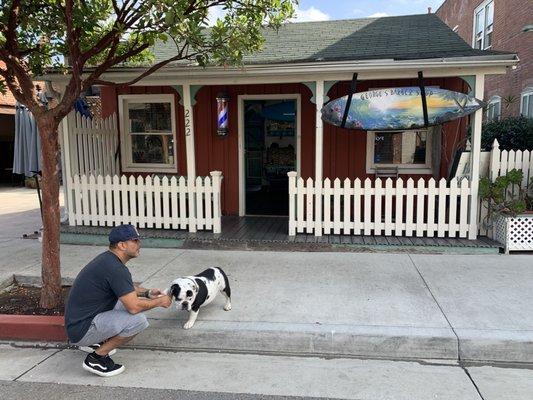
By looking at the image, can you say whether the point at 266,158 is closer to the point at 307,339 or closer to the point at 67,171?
the point at 67,171

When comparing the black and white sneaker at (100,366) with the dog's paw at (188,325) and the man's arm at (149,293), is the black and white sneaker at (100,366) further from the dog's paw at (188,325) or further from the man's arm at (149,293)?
the dog's paw at (188,325)

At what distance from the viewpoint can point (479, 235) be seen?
719 cm

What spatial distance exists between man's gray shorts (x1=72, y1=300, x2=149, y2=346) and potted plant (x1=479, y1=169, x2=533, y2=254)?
537 cm

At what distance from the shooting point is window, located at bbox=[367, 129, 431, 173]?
8.48m

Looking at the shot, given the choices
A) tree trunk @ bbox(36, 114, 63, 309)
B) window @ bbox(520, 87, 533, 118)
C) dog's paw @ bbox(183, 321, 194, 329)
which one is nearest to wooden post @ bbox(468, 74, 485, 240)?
dog's paw @ bbox(183, 321, 194, 329)

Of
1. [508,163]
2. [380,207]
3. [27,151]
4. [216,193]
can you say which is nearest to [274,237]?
[216,193]

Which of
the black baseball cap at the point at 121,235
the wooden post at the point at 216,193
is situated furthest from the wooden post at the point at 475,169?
the black baseball cap at the point at 121,235

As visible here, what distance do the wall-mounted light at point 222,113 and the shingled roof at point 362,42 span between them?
89 cm

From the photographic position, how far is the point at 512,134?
33.2ft

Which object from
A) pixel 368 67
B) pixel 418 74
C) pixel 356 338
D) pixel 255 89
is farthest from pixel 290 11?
pixel 356 338

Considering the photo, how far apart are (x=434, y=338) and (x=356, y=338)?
27.6 inches

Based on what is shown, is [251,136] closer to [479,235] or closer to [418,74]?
[418,74]

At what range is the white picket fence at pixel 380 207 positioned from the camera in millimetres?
6871

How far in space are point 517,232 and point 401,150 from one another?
265 centimetres
